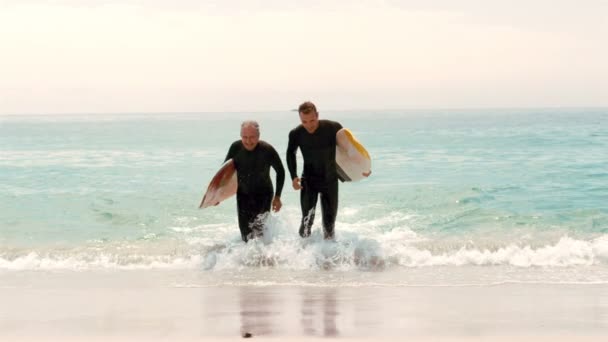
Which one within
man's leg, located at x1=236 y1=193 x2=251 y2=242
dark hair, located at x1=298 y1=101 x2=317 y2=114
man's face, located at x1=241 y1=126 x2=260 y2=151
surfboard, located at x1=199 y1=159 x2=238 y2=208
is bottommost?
man's leg, located at x1=236 y1=193 x2=251 y2=242

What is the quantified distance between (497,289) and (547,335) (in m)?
1.68

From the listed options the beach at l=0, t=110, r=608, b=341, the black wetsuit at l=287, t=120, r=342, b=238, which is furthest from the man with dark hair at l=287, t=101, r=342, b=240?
the beach at l=0, t=110, r=608, b=341

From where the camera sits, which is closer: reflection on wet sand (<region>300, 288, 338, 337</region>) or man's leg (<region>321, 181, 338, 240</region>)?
reflection on wet sand (<region>300, 288, 338, 337</region>)

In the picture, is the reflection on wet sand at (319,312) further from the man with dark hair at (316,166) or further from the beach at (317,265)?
the man with dark hair at (316,166)

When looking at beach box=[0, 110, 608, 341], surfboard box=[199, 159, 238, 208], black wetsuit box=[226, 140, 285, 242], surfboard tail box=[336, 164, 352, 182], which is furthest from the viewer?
surfboard tail box=[336, 164, 352, 182]

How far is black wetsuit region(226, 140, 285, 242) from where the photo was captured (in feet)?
27.4

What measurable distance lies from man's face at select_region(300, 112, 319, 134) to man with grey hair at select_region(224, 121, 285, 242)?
18.4 inches

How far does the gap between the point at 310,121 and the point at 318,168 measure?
58 cm

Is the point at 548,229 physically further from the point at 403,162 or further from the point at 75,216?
the point at 403,162

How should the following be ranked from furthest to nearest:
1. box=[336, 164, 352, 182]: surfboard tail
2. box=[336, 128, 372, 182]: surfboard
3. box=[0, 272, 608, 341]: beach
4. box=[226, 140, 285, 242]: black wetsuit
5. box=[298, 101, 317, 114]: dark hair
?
1. box=[336, 164, 352, 182]: surfboard tail
2. box=[336, 128, 372, 182]: surfboard
3. box=[226, 140, 285, 242]: black wetsuit
4. box=[298, 101, 317, 114]: dark hair
5. box=[0, 272, 608, 341]: beach

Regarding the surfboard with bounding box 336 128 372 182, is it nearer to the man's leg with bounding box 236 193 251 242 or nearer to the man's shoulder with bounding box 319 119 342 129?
the man's shoulder with bounding box 319 119 342 129

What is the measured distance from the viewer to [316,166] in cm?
847

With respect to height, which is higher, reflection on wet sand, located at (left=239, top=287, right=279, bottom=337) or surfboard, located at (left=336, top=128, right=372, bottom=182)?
surfboard, located at (left=336, top=128, right=372, bottom=182)

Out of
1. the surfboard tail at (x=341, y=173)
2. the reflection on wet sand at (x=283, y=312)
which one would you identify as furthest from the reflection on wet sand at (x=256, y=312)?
the surfboard tail at (x=341, y=173)
